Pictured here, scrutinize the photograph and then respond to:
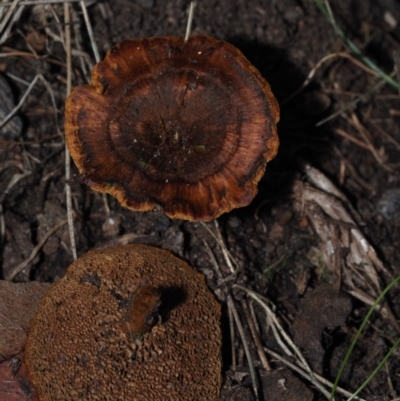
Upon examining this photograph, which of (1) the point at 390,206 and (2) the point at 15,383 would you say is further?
(1) the point at 390,206

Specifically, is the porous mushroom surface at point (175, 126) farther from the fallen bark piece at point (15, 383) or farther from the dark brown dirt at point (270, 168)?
the fallen bark piece at point (15, 383)

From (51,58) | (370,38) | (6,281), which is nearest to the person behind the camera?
(6,281)

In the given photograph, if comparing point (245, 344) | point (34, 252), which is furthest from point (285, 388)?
point (34, 252)

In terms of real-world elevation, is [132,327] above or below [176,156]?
below

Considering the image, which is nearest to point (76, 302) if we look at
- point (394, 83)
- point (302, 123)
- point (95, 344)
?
point (95, 344)

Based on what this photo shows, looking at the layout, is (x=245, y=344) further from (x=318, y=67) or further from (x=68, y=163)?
(x=318, y=67)

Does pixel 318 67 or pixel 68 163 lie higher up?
pixel 318 67

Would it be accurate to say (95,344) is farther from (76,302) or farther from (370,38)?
(370,38)
